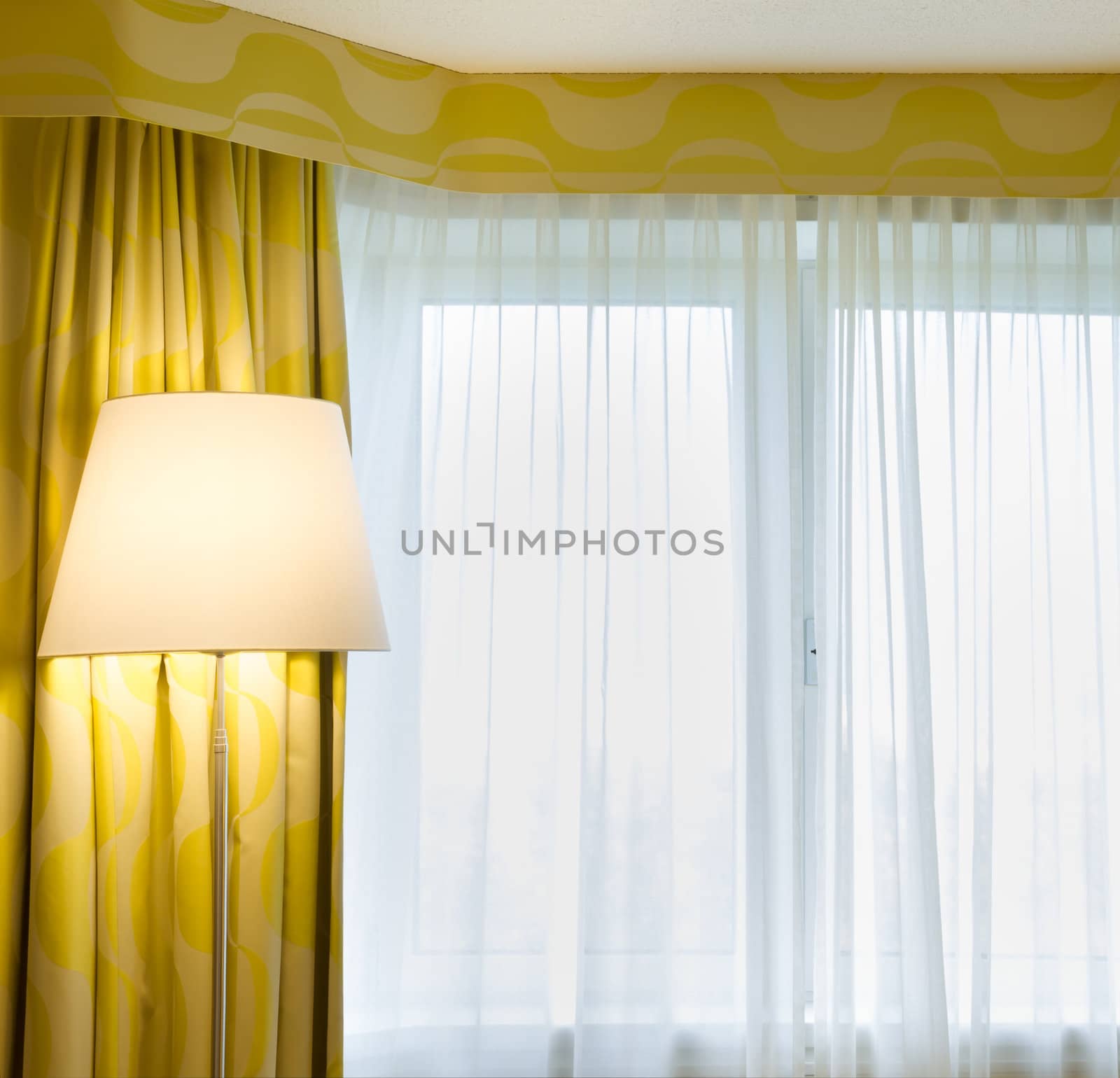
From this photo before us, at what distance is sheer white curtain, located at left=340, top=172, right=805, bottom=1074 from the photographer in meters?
2.14

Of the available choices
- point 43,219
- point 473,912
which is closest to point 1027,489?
point 473,912

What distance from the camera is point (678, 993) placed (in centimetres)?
215

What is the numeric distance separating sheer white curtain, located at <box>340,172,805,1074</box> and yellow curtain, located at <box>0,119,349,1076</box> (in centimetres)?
17

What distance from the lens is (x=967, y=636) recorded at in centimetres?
222

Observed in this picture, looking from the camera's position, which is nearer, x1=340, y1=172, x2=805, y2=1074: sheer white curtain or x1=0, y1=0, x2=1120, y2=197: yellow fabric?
x1=340, y1=172, x2=805, y2=1074: sheer white curtain

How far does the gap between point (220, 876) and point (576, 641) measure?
2.66ft

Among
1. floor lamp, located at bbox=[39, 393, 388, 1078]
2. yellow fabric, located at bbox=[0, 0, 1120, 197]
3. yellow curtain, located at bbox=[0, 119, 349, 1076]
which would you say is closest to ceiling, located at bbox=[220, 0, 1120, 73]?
yellow fabric, located at bbox=[0, 0, 1120, 197]

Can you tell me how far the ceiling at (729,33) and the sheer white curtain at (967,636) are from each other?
0.97 ft

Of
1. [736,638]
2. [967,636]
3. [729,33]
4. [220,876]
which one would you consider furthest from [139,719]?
[729,33]

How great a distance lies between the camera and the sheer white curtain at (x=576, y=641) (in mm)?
2137

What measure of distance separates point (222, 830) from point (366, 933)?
528mm

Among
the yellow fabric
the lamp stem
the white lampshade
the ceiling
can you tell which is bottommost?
the lamp stem

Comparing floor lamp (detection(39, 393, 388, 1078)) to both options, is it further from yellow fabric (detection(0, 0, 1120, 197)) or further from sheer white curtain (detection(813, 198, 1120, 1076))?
sheer white curtain (detection(813, 198, 1120, 1076))

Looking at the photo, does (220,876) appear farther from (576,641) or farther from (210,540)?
(576,641)
